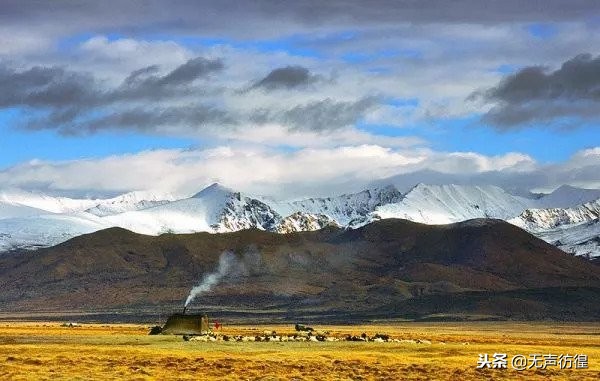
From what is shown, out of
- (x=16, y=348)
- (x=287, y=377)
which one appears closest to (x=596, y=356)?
(x=287, y=377)

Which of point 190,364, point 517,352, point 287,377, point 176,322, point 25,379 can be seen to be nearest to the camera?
point 25,379

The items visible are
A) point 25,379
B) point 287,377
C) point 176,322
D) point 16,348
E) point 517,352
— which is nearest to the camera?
point 25,379

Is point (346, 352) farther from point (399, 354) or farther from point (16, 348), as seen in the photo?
point (16, 348)

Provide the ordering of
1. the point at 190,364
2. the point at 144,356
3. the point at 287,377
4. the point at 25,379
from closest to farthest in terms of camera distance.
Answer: the point at 25,379 < the point at 287,377 < the point at 190,364 < the point at 144,356

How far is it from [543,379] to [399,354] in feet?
56.9

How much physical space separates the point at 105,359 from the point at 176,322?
29540 millimetres

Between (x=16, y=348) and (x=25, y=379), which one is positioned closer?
(x=25, y=379)

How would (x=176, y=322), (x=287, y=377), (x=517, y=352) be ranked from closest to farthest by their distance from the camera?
(x=287, y=377) → (x=517, y=352) → (x=176, y=322)

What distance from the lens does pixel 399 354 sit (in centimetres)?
7750

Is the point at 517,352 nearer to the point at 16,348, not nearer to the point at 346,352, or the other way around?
the point at 346,352

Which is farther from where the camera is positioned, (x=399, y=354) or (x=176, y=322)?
(x=176, y=322)

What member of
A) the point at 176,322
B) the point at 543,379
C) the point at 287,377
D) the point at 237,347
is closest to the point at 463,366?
the point at 543,379

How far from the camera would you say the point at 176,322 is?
319ft

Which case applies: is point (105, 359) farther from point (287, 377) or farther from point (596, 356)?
point (596, 356)
